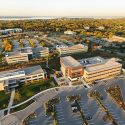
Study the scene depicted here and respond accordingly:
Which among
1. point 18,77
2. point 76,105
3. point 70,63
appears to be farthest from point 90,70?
point 18,77

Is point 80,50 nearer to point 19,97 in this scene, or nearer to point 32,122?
point 19,97

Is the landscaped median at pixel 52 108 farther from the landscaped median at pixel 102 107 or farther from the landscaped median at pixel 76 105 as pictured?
the landscaped median at pixel 102 107

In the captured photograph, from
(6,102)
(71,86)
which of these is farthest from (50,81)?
(6,102)

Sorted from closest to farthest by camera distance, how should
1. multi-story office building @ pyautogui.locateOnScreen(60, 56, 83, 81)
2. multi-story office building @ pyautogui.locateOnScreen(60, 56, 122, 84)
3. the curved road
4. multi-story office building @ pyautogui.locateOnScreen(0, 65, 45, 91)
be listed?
1. the curved road
2. multi-story office building @ pyautogui.locateOnScreen(0, 65, 45, 91)
3. multi-story office building @ pyautogui.locateOnScreen(60, 56, 122, 84)
4. multi-story office building @ pyautogui.locateOnScreen(60, 56, 83, 81)

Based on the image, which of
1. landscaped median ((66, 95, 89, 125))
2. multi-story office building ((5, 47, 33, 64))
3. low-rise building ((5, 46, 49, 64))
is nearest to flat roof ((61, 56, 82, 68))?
landscaped median ((66, 95, 89, 125))

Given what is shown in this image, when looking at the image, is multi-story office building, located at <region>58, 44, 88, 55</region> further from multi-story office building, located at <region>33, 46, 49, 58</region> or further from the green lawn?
the green lawn

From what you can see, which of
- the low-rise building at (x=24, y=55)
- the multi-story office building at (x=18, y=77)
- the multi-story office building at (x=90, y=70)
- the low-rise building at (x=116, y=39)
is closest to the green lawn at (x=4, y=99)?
the multi-story office building at (x=18, y=77)

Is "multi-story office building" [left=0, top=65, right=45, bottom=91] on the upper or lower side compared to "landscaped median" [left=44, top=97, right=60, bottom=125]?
upper

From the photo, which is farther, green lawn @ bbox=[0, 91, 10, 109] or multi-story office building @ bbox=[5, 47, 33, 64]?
multi-story office building @ bbox=[5, 47, 33, 64]
